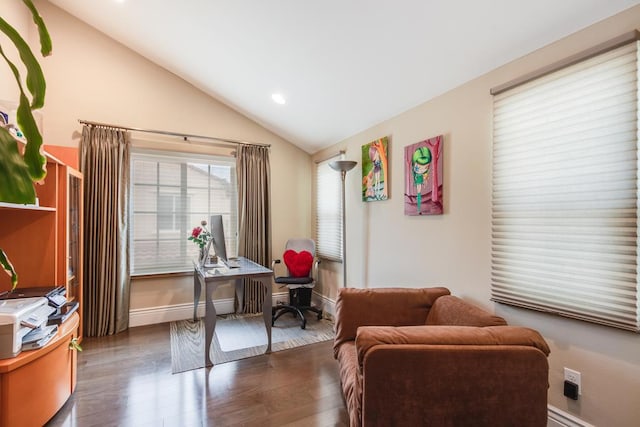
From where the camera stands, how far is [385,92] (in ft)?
8.33

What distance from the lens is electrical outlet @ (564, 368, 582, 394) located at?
4.99ft

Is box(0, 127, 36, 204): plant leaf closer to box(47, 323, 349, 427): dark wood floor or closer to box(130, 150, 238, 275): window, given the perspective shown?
box(47, 323, 349, 427): dark wood floor

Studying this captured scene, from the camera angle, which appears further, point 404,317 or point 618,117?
point 404,317

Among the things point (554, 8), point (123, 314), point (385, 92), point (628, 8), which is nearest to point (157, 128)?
point (123, 314)

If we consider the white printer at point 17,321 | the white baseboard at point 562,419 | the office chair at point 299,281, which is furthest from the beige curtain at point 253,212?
the white baseboard at point 562,419

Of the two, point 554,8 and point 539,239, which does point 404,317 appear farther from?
point 554,8

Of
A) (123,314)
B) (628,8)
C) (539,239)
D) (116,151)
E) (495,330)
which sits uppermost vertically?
(628,8)

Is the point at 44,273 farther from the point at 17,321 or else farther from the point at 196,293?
the point at 196,293

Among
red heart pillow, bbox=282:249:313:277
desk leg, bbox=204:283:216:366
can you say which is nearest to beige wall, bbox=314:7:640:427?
red heart pillow, bbox=282:249:313:277

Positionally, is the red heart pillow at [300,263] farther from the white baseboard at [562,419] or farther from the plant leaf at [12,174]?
the plant leaf at [12,174]

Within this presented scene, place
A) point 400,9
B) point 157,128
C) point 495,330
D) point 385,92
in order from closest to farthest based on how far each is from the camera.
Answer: point 495,330 < point 400,9 < point 385,92 < point 157,128

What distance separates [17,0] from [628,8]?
→ 4.45m

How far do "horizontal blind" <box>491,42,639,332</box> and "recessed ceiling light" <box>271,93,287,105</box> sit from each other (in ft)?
6.85

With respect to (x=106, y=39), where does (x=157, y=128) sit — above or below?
below
